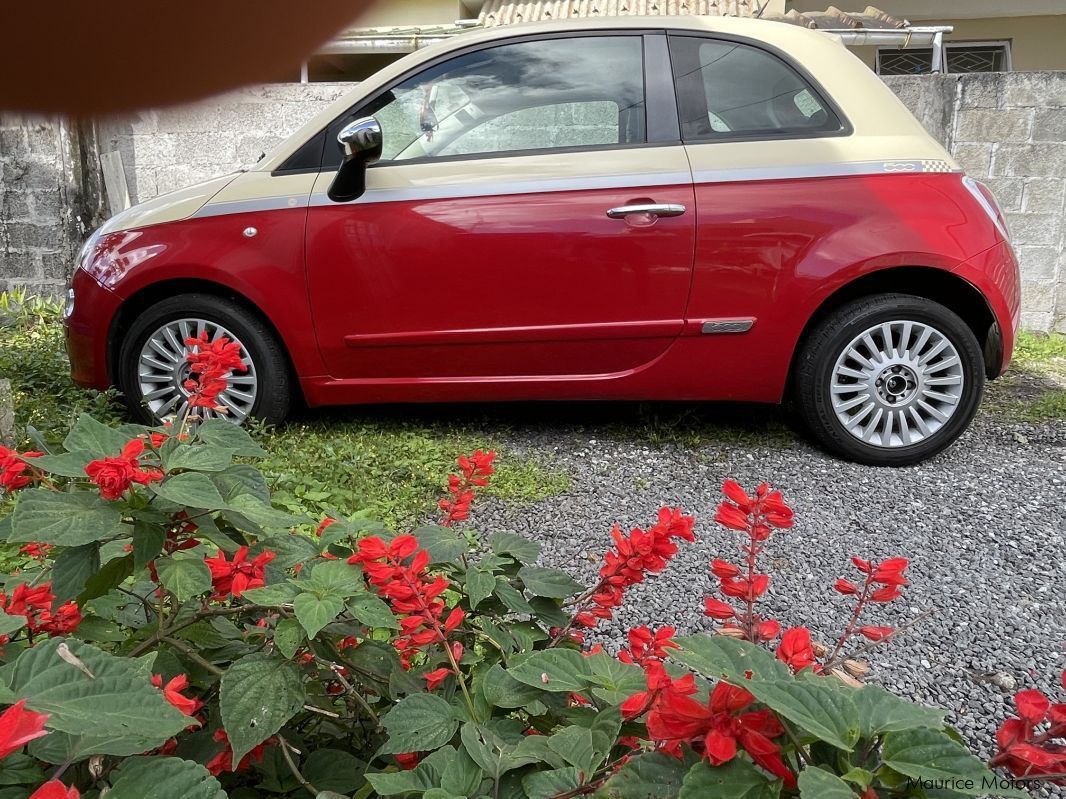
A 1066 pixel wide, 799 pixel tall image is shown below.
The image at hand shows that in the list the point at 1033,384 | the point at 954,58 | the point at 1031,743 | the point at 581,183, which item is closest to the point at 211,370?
the point at 1031,743

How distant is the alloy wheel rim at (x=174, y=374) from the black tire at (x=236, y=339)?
0.02 meters

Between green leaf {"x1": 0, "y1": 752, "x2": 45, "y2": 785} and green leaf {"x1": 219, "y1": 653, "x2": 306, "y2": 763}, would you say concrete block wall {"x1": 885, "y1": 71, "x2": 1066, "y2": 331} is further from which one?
green leaf {"x1": 0, "y1": 752, "x2": 45, "y2": 785}

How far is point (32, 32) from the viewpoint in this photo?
21 centimetres

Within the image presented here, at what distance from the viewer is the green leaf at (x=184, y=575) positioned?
3.24 ft

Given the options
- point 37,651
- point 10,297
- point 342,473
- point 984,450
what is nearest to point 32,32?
point 37,651

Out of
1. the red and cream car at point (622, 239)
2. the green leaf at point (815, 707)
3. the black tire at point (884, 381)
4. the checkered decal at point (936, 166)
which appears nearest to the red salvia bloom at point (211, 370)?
the green leaf at point (815, 707)

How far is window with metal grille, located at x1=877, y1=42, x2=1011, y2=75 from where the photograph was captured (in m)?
8.05

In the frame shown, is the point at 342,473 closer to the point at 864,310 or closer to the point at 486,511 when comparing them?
the point at 486,511

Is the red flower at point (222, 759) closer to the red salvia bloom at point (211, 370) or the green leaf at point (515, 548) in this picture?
the green leaf at point (515, 548)

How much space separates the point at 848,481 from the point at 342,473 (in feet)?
6.05

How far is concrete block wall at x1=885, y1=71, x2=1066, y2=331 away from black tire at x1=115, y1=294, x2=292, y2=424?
4.26 m

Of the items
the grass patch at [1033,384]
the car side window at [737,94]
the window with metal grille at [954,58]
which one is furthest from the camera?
the window with metal grille at [954,58]

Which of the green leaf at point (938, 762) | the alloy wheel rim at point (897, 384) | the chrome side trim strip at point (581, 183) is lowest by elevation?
the alloy wheel rim at point (897, 384)

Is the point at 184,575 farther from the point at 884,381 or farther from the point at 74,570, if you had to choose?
the point at 884,381
